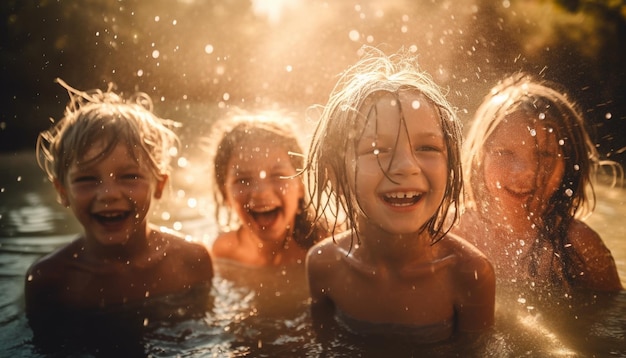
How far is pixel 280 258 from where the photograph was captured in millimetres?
4176

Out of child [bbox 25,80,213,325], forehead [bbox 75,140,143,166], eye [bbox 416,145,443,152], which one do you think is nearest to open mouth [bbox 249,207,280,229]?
child [bbox 25,80,213,325]

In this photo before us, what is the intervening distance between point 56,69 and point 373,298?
31.6 feet

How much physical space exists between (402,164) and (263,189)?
1.61m

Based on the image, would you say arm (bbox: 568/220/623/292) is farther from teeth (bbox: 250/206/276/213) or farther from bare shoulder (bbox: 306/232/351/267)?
teeth (bbox: 250/206/276/213)

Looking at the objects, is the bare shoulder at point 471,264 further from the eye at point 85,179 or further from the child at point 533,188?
the eye at point 85,179

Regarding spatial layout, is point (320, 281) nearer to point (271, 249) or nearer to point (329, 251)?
point (329, 251)

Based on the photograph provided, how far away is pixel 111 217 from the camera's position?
3.32 meters

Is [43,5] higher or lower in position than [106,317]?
higher

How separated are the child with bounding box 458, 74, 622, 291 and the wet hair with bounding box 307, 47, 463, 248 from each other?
702mm

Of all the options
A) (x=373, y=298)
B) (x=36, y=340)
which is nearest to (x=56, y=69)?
(x=36, y=340)

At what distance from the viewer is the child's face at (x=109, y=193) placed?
316cm

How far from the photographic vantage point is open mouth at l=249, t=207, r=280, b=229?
398 cm

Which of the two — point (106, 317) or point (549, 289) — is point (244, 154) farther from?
point (549, 289)

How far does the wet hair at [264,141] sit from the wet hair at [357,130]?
3.83 feet
